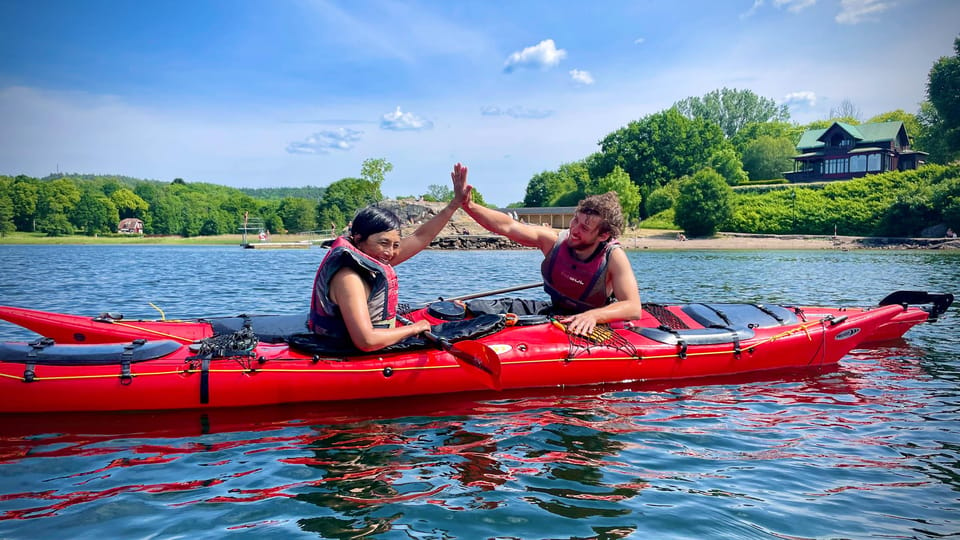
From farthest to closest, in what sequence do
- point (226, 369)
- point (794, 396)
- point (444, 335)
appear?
point (794, 396) < point (444, 335) < point (226, 369)

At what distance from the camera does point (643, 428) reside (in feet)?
16.7

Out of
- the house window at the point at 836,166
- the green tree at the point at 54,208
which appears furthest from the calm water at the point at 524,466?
the green tree at the point at 54,208

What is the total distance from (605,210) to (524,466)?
268 centimetres

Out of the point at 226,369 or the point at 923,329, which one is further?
the point at 923,329

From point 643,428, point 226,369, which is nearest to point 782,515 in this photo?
point 643,428

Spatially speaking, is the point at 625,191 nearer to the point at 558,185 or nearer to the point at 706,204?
the point at 706,204

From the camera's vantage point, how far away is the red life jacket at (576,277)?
20.4 feet

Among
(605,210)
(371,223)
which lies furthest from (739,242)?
(371,223)

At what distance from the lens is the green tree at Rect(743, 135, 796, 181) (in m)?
71.9

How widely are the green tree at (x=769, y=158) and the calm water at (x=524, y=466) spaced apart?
72025 millimetres

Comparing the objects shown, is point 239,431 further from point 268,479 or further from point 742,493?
point 742,493

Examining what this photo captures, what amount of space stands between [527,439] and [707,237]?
4883 cm

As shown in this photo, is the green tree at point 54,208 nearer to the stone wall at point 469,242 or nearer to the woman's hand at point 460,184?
the stone wall at point 469,242

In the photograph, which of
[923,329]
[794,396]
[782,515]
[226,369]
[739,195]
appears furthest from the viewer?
[739,195]
